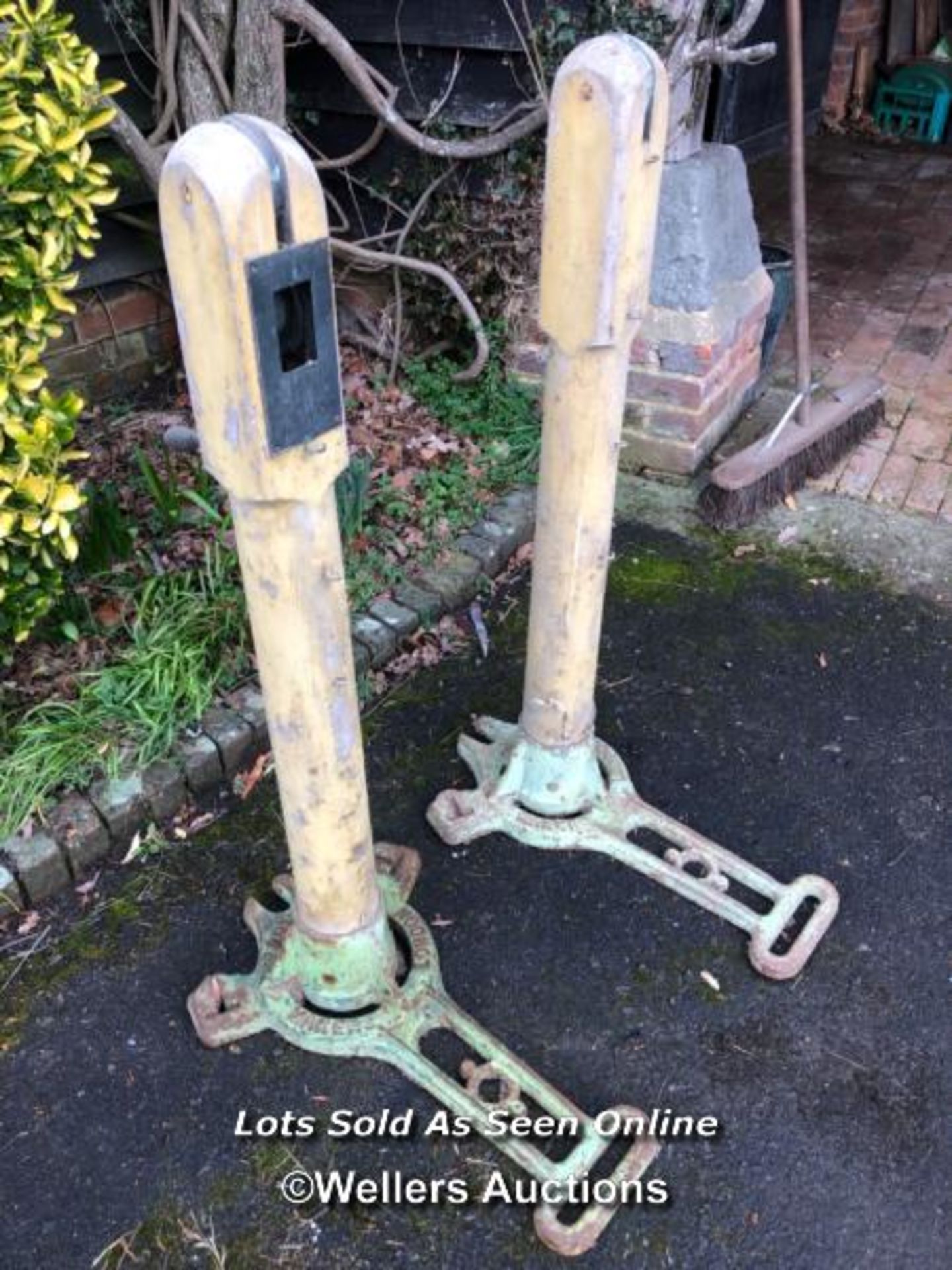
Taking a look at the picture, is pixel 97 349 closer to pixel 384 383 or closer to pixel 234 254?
pixel 384 383

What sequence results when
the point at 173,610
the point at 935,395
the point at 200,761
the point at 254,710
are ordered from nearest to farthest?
1. the point at 200,761
2. the point at 254,710
3. the point at 173,610
4. the point at 935,395

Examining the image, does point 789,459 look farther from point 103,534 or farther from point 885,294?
point 103,534

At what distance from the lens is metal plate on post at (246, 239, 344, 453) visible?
1.25 m

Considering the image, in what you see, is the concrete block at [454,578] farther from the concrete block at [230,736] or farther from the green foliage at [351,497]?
the concrete block at [230,736]

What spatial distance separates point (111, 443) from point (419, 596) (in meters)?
1.18

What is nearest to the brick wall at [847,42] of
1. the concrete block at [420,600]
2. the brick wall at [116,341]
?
the brick wall at [116,341]

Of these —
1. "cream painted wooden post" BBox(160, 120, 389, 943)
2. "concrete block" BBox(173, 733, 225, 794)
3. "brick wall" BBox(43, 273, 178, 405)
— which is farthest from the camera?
"brick wall" BBox(43, 273, 178, 405)

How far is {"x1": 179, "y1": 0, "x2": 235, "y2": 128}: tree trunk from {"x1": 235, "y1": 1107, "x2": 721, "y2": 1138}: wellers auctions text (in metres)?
2.84

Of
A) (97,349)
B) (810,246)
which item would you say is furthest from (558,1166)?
(810,246)

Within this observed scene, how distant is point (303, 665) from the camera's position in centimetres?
159

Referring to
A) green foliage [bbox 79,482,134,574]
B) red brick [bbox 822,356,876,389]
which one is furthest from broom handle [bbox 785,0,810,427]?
green foliage [bbox 79,482,134,574]

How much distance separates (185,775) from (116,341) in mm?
1908

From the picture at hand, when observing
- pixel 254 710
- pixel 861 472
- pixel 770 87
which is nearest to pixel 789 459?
pixel 861 472

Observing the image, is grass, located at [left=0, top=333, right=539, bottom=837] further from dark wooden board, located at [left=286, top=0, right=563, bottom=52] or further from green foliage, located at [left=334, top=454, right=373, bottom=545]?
dark wooden board, located at [left=286, top=0, right=563, bottom=52]
